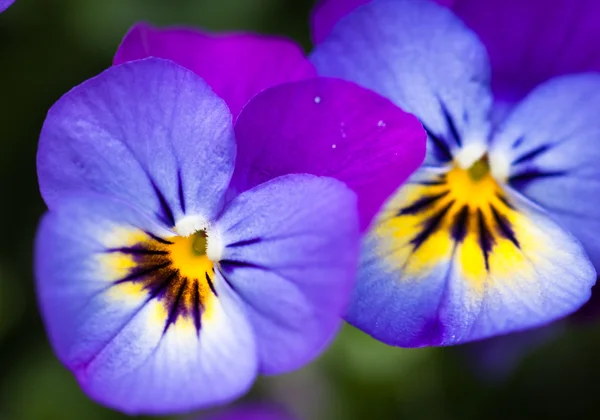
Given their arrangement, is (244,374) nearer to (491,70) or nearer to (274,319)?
(274,319)

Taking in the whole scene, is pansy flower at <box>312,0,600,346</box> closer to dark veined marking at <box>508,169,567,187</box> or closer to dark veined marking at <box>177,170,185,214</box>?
dark veined marking at <box>508,169,567,187</box>

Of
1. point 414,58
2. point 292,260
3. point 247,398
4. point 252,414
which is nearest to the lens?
point 292,260

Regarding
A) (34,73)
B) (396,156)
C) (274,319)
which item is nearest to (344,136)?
(396,156)

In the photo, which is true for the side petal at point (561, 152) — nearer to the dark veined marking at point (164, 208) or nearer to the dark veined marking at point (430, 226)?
the dark veined marking at point (430, 226)

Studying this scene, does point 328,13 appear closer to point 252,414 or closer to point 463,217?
point 463,217

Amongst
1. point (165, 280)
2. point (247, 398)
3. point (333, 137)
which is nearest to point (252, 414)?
point (247, 398)

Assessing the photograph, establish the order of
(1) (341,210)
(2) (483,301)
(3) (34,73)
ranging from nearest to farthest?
(1) (341,210) < (2) (483,301) < (3) (34,73)
